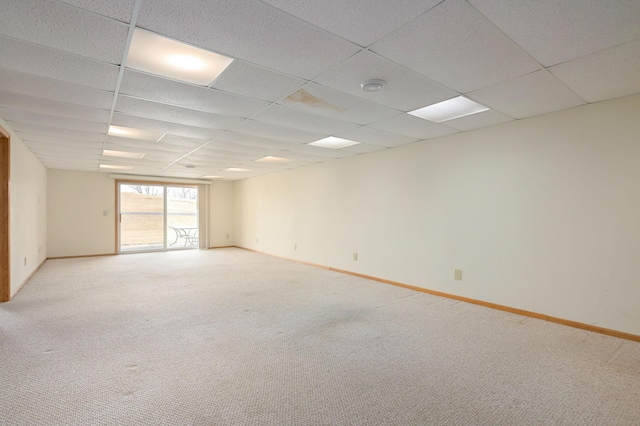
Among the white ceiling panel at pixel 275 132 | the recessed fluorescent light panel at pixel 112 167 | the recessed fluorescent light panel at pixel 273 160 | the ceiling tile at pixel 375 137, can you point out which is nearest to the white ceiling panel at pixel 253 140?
the white ceiling panel at pixel 275 132

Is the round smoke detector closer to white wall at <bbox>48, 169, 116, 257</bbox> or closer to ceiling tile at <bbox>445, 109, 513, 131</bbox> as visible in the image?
ceiling tile at <bbox>445, 109, 513, 131</bbox>

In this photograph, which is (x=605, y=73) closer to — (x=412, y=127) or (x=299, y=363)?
(x=412, y=127)

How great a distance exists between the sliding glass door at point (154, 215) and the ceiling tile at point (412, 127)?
287 inches

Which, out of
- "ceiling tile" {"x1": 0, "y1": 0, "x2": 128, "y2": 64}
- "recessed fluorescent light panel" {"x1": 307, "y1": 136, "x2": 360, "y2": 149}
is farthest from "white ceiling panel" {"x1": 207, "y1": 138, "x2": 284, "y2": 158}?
"ceiling tile" {"x1": 0, "y1": 0, "x2": 128, "y2": 64}

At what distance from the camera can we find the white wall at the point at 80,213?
730 centimetres

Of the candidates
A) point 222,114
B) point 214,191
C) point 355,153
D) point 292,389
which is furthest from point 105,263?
point 292,389

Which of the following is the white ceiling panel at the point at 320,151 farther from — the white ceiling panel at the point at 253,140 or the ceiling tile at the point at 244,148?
the ceiling tile at the point at 244,148

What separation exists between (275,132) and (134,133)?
1.87 meters

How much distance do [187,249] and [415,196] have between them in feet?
23.5

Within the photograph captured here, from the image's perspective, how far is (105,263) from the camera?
670 cm

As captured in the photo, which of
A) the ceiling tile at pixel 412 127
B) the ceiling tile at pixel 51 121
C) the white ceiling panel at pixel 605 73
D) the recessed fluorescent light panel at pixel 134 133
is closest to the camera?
the white ceiling panel at pixel 605 73

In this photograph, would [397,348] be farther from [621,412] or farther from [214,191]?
[214,191]

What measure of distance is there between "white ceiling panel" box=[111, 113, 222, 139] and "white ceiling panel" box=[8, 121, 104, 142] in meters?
0.87

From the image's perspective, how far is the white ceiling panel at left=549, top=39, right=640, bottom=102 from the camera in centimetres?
202
